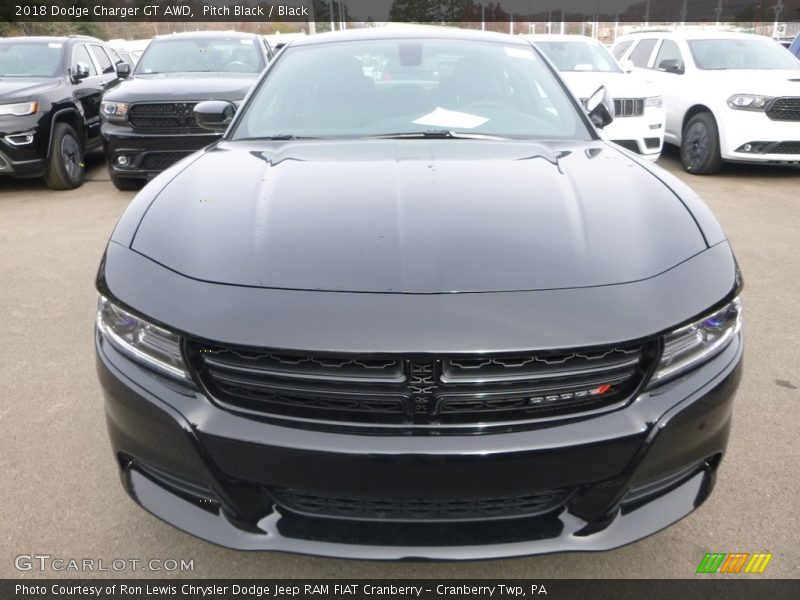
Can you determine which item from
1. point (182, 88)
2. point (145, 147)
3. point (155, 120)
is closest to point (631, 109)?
point (182, 88)

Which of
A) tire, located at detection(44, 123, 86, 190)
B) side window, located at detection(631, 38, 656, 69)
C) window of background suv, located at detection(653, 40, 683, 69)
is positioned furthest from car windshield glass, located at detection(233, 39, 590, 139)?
side window, located at detection(631, 38, 656, 69)

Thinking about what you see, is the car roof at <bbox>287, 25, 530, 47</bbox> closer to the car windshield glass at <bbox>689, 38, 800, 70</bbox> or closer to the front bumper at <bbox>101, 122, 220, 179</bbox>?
the front bumper at <bbox>101, 122, 220, 179</bbox>

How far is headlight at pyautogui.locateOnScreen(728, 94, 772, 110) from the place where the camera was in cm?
732

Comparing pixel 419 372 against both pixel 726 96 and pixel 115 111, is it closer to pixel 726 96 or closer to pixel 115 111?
pixel 115 111

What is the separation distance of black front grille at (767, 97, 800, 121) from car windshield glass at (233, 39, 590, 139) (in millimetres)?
5375

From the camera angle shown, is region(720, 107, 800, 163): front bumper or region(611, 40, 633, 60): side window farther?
region(611, 40, 633, 60): side window

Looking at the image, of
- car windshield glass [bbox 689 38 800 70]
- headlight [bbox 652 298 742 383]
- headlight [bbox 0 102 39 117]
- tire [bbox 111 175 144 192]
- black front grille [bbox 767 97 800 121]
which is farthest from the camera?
car windshield glass [bbox 689 38 800 70]

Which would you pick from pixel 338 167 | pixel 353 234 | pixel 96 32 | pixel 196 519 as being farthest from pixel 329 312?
pixel 96 32

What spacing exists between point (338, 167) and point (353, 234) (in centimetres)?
55

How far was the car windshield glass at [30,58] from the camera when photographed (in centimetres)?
759

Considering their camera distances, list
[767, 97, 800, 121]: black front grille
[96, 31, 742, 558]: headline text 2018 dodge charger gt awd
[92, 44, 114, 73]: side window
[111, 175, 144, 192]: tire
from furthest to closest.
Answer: [92, 44, 114, 73]: side window → [767, 97, 800, 121]: black front grille → [111, 175, 144, 192]: tire → [96, 31, 742, 558]: headline text 2018 dodge charger gt awd

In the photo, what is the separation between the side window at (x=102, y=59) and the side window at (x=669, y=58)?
7329 mm

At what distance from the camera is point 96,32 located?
43.0m

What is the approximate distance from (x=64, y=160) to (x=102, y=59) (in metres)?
2.46
